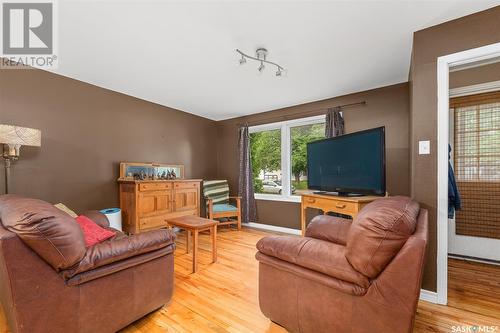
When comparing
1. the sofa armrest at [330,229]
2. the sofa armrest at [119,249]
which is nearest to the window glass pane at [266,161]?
the sofa armrest at [330,229]

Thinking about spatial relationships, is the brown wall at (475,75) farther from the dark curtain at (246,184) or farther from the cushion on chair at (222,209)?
the cushion on chair at (222,209)

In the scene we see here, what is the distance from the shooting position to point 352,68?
267 centimetres

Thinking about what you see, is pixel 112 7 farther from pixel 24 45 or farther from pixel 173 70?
pixel 24 45

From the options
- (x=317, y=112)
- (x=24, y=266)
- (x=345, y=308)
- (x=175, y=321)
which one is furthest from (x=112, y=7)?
(x=317, y=112)

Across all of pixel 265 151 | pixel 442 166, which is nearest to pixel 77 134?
pixel 265 151

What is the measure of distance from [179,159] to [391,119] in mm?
3487

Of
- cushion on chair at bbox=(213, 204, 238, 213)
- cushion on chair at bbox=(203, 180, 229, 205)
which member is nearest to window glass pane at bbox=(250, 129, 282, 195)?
cushion on chair at bbox=(203, 180, 229, 205)

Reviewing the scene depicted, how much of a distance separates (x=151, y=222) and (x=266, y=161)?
2.39 meters

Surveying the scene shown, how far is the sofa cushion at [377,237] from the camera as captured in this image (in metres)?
1.07

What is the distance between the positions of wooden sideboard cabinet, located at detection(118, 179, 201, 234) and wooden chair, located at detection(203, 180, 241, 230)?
486mm

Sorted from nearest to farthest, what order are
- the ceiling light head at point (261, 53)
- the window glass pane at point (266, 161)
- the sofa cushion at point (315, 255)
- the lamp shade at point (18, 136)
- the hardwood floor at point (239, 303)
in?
the sofa cushion at point (315, 255) < the hardwood floor at point (239, 303) < the lamp shade at point (18, 136) < the ceiling light head at point (261, 53) < the window glass pane at point (266, 161)

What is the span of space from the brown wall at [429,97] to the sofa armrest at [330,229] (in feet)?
2.29

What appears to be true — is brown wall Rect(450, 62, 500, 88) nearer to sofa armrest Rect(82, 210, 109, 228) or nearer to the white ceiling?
the white ceiling

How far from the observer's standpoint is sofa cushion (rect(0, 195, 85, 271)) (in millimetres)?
1134
